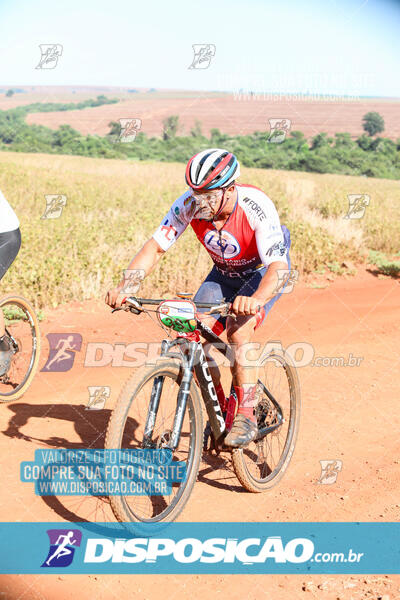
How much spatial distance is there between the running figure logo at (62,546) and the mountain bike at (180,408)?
37cm

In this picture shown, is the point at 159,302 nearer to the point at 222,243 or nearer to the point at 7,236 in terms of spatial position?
the point at 222,243

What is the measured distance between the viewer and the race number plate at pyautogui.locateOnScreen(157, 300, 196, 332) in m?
3.38

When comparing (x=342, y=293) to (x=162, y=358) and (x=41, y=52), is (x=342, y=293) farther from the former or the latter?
(x=162, y=358)

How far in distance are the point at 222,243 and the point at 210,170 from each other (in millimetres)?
638

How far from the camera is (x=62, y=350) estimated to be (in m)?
7.14

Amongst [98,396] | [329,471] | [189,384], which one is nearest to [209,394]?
[189,384]

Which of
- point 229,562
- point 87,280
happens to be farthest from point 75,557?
point 87,280

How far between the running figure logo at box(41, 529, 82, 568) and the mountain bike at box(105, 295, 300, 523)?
0.37m

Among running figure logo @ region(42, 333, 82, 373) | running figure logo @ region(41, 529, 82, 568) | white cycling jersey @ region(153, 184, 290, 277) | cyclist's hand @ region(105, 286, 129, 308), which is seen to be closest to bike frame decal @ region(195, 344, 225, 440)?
cyclist's hand @ region(105, 286, 129, 308)

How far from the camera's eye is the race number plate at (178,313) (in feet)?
11.1

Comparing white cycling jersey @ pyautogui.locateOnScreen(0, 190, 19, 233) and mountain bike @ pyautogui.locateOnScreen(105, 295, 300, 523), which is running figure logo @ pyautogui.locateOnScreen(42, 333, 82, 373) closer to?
white cycling jersey @ pyautogui.locateOnScreen(0, 190, 19, 233)

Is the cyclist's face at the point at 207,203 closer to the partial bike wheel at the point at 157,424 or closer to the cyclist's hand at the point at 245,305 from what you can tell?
the cyclist's hand at the point at 245,305

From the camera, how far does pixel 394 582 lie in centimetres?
332

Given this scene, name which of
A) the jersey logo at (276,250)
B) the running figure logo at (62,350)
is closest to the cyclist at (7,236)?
the running figure logo at (62,350)
